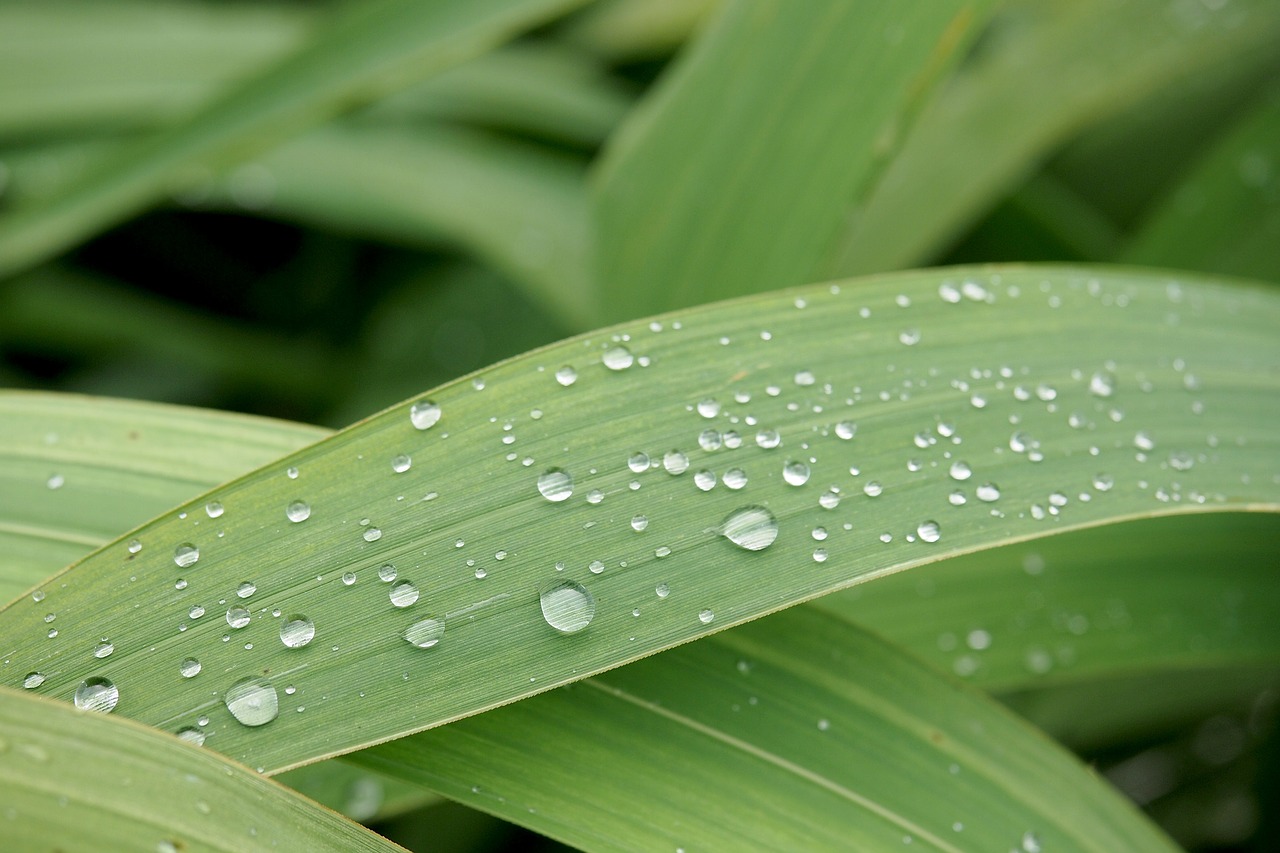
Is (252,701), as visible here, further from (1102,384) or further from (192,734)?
(1102,384)

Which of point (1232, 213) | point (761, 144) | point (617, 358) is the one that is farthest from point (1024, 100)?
point (617, 358)

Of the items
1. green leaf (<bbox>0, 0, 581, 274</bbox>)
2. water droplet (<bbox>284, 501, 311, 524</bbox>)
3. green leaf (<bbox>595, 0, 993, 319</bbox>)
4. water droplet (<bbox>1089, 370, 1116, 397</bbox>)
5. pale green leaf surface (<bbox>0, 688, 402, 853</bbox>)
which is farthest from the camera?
green leaf (<bbox>0, 0, 581, 274</bbox>)

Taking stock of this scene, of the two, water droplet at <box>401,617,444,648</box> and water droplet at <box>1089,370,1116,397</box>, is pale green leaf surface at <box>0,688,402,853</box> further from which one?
water droplet at <box>1089,370,1116,397</box>

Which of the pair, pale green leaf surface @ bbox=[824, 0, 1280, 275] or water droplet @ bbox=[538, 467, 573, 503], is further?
pale green leaf surface @ bbox=[824, 0, 1280, 275]

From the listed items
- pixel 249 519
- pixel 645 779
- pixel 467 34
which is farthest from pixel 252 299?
pixel 645 779

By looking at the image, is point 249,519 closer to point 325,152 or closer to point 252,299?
point 325,152

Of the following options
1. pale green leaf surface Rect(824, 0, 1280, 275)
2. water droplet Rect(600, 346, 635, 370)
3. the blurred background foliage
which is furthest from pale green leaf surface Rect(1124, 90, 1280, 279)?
water droplet Rect(600, 346, 635, 370)

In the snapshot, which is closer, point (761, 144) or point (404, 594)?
point (404, 594)

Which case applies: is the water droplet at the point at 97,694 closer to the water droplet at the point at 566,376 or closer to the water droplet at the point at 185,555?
the water droplet at the point at 185,555
